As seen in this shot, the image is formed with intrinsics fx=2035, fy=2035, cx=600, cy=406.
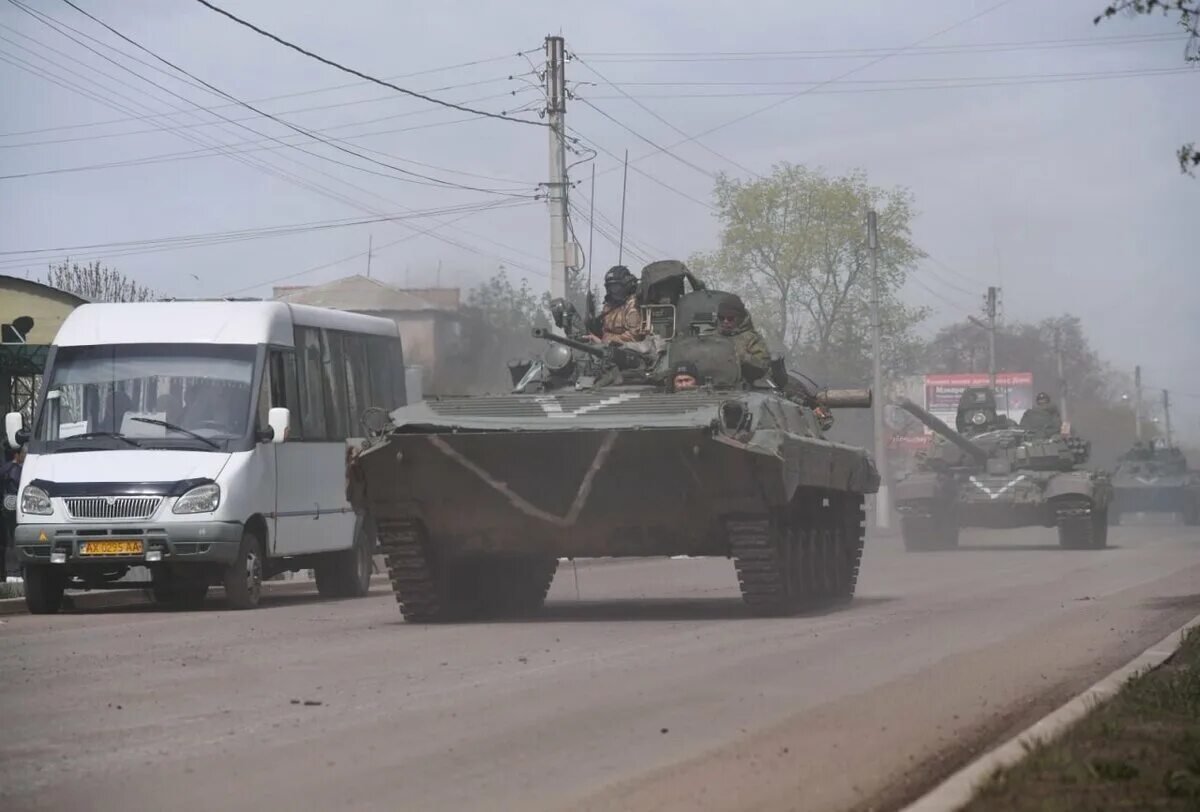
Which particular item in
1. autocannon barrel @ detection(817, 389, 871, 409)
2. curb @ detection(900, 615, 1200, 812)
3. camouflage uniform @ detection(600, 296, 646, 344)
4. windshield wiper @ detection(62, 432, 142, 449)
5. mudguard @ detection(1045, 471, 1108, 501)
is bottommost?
curb @ detection(900, 615, 1200, 812)

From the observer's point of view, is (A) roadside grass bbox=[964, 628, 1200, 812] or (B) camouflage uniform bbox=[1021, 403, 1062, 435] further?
(B) camouflage uniform bbox=[1021, 403, 1062, 435]

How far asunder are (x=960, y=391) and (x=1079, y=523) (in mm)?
45822

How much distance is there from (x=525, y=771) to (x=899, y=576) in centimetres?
1534

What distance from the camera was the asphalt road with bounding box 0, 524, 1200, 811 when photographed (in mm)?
6344

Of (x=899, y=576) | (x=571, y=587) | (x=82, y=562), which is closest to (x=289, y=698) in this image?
(x=82, y=562)

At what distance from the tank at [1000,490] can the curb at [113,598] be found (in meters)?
10.6

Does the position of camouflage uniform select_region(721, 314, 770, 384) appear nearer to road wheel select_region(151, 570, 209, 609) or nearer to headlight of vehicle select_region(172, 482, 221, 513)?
headlight of vehicle select_region(172, 482, 221, 513)

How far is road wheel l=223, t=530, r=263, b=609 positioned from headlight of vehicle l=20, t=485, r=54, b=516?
1454 mm

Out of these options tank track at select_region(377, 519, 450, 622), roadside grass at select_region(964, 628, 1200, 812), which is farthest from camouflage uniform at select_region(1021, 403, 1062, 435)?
roadside grass at select_region(964, 628, 1200, 812)

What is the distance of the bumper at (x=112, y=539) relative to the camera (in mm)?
15312

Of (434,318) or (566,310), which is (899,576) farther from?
(434,318)

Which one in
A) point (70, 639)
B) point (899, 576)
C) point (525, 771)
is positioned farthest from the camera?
point (899, 576)

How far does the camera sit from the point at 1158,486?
46031mm

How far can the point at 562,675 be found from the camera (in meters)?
9.72
